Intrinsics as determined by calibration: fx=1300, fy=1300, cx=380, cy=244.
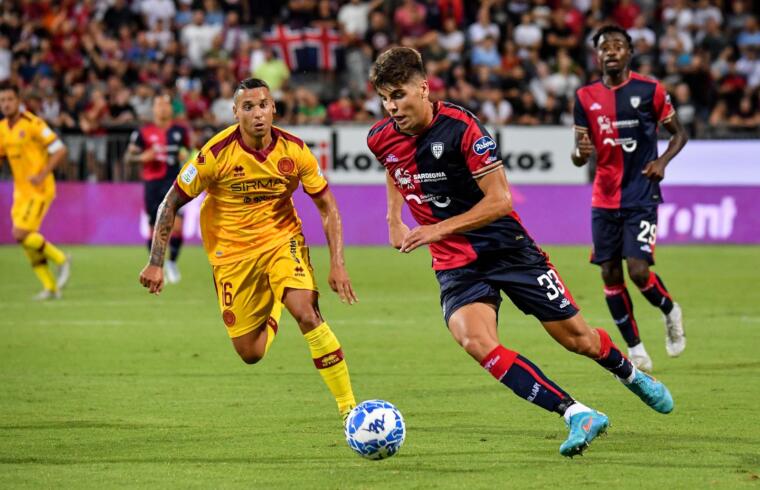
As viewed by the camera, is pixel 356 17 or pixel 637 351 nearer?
pixel 637 351

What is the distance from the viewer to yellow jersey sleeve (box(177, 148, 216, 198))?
26.2 ft

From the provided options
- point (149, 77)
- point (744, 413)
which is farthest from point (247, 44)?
point (744, 413)

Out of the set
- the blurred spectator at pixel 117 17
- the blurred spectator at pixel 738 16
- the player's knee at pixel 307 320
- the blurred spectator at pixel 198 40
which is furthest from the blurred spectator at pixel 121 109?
the player's knee at pixel 307 320

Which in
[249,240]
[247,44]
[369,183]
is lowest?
[369,183]

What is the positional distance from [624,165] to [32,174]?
8.11 metres

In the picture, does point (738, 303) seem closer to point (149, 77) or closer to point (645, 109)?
point (645, 109)

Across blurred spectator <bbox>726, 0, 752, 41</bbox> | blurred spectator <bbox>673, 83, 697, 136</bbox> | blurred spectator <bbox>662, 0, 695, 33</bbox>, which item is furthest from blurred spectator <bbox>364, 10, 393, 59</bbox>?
blurred spectator <bbox>726, 0, 752, 41</bbox>

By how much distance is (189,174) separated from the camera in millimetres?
7984

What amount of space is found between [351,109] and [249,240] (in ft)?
48.0

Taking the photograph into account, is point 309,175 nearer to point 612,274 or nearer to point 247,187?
point 247,187

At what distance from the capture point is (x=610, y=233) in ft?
33.6

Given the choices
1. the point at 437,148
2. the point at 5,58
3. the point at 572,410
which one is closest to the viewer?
the point at 572,410

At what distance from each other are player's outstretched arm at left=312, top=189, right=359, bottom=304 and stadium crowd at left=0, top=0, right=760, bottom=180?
14.0m

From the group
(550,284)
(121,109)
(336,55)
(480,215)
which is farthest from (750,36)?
(480,215)
